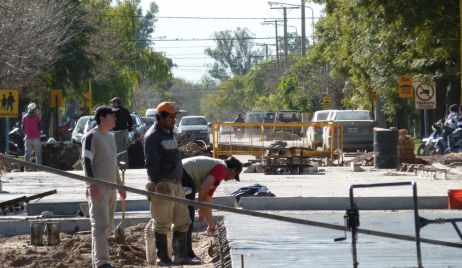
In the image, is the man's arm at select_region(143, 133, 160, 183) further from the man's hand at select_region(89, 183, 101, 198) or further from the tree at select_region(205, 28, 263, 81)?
the tree at select_region(205, 28, 263, 81)

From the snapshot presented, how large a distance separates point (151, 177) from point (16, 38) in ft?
82.9

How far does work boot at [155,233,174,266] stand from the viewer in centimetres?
1292

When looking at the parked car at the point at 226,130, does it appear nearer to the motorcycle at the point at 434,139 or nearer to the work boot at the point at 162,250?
the motorcycle at the point at 434,139

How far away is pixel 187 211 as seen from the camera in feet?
42.9

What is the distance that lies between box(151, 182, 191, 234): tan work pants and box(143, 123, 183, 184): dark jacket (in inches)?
3.6

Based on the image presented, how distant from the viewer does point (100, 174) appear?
12.5 m

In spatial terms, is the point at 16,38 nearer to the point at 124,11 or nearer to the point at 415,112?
the point at 415,112

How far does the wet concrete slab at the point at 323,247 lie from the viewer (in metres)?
12.0

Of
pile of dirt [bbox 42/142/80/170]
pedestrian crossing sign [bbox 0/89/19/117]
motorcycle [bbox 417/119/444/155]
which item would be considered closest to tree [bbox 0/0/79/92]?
pile of dirt [bbox 42/142/80/170]

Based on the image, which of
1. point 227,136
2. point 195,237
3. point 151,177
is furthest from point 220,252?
point 227,136

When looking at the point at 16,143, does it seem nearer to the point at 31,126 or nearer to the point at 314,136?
the point at 314,136

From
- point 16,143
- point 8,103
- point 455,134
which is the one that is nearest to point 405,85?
point 455,134

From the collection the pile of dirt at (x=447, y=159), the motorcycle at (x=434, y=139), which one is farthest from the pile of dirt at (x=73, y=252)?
the motorcycle at (x=434, y=139)

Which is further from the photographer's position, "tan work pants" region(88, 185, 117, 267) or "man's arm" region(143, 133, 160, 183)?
"man's arm" region(143, 133, 160, 183)
